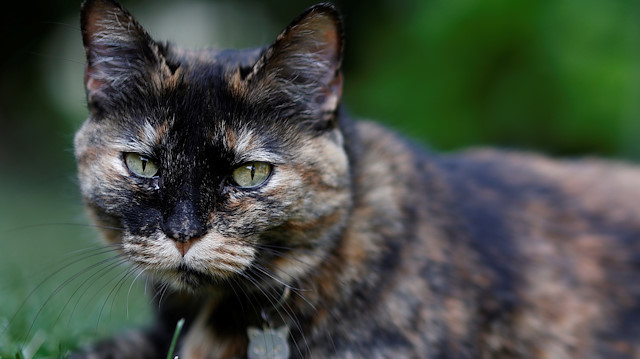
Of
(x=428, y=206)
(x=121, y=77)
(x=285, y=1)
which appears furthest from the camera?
(x=285, y=1)

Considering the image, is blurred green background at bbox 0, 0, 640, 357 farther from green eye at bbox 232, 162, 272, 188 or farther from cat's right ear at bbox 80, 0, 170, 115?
green eye at bbox 232, 162, 272, 188

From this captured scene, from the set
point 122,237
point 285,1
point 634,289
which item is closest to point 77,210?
point 122,237

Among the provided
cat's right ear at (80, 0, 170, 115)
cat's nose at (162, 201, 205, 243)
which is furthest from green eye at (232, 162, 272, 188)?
cat's right ear at (80, 0, 170, 115)

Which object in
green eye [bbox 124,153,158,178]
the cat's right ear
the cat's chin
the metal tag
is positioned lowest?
the metal tag

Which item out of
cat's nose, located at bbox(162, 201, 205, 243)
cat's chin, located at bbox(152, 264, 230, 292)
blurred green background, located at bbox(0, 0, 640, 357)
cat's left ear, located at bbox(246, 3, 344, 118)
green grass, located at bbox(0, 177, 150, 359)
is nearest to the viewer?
cat's nose, located at bbox(162, 201, 205, 243)

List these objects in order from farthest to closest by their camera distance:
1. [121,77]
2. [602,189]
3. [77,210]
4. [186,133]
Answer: [602,189]
[77,210]
[121,77]
[186,133]

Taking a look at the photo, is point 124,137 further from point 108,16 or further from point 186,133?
point 108,16

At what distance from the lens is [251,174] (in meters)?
2.06

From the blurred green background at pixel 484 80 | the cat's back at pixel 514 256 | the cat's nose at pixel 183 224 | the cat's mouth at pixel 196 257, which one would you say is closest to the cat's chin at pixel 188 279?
the cat's mouth at pixel 196 257

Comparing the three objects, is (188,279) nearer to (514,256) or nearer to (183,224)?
(183,224)

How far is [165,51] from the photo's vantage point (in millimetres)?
2223

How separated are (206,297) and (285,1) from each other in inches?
338

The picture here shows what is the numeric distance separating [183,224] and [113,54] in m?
0.72

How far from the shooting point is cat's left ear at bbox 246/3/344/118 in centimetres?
210
